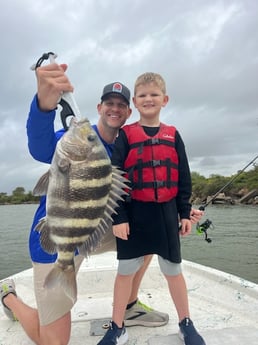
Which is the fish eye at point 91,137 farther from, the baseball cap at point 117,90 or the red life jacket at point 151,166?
the baseball cap at point 117,90

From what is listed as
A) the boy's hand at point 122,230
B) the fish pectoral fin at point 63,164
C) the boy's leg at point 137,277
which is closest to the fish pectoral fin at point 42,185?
the fish pectoral fin at point 63,164

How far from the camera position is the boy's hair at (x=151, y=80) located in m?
3.30

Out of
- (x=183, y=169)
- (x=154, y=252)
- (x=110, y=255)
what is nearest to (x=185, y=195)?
(x=183, y=169)

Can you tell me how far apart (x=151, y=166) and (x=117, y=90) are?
100cm

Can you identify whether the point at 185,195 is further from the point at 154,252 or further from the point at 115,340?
the point at 115,340

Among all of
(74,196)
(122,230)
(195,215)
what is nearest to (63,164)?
(74,196)

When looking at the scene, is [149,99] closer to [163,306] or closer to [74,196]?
[74,196]

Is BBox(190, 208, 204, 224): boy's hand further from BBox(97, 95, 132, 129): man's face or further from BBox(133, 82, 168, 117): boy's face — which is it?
BBox(97, 95, 132, 129): man's face

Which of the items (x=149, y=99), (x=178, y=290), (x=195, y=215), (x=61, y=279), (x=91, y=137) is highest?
(x=149, y=99)

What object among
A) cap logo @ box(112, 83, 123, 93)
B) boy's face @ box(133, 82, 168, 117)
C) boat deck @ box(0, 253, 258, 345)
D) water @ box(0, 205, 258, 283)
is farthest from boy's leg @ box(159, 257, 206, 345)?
water @ box(0, 205, 258, 283)

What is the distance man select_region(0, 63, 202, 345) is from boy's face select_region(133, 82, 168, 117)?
44 cm

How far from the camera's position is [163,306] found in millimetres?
4340

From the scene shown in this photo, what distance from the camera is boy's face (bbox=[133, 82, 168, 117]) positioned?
3264mm

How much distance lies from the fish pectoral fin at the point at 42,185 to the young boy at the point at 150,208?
952 mm
